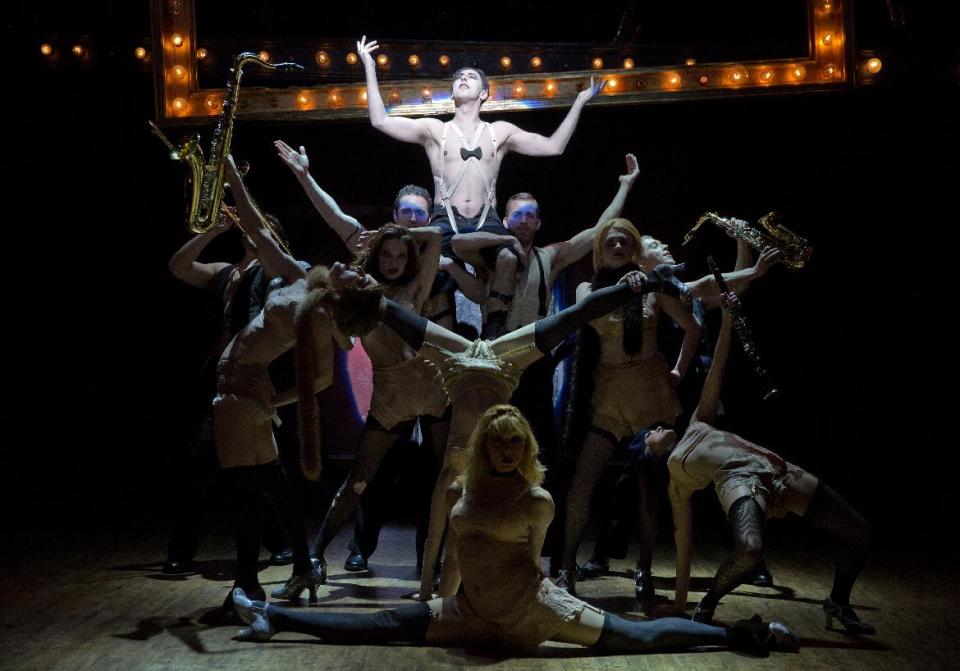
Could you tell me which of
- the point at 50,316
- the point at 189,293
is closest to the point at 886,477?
the point at 189,293

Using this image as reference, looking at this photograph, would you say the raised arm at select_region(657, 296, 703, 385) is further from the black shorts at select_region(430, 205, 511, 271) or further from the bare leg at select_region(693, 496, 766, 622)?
the bare leg at select_region(693, 496, 766, 622)

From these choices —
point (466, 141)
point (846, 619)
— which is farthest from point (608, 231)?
point (846, 619)

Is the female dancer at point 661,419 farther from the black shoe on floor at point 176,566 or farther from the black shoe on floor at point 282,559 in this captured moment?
the black shoe on floor at point 176,566

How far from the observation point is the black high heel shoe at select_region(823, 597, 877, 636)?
3734 millimetres

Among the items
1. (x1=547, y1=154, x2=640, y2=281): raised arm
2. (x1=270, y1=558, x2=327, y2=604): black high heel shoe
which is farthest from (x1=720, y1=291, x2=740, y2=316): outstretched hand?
(x1=270, y1=558, x2=327, y2=604): black high heel shoe

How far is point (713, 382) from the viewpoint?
4223 mm

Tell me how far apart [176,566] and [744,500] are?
275 cm

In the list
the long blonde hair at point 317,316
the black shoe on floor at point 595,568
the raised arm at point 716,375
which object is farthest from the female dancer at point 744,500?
the long blonde hair at point 317,316

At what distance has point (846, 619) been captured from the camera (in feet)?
12.4

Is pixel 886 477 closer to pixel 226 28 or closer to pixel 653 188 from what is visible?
pixel 653 188

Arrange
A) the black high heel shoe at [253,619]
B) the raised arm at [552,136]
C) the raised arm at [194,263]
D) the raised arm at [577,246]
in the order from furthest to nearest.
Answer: the raised arm at [552,136] → the raised arm at [577,246] → the raised arm at [194,263] → the black high heel shoe at [253,619]

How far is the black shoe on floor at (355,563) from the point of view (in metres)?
5.06

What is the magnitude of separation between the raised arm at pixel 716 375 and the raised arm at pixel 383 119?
221 cm

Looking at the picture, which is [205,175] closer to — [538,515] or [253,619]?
[253,619]
